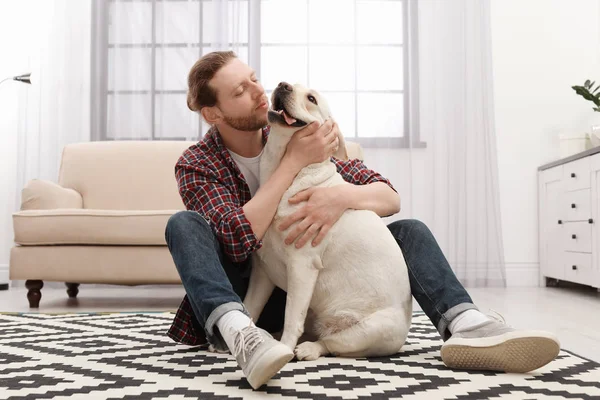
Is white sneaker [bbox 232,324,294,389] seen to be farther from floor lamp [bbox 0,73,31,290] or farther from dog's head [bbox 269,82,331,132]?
floor lamp [bbox 0,73,31,290]

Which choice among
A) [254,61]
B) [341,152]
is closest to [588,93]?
[254,61]

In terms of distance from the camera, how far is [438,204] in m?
4.36

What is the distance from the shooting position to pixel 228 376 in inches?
54.3

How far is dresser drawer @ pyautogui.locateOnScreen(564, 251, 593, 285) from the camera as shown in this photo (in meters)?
3.52

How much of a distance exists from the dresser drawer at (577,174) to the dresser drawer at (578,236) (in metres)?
0.22

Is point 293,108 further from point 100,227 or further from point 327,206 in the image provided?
point 100,227

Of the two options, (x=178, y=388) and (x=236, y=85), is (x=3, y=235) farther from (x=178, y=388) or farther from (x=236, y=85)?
(x=178, y=388)

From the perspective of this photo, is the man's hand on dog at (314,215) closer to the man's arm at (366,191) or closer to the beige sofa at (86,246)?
the man's arm at (366,191)

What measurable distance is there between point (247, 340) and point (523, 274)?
3.53m

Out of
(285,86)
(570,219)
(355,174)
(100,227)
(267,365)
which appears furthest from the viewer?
(570,219)

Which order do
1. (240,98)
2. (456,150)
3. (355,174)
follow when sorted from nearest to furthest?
(240,98)
(355,174)
(456,150)

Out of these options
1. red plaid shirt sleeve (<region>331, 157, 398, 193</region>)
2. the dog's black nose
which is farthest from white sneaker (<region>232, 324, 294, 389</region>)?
Answer: red plaid shirt sleeve (<region>331, 157, 398, 193</region>)

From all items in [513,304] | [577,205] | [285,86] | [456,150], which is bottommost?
[513,304]

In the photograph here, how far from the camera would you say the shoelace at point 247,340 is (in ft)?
4.15
